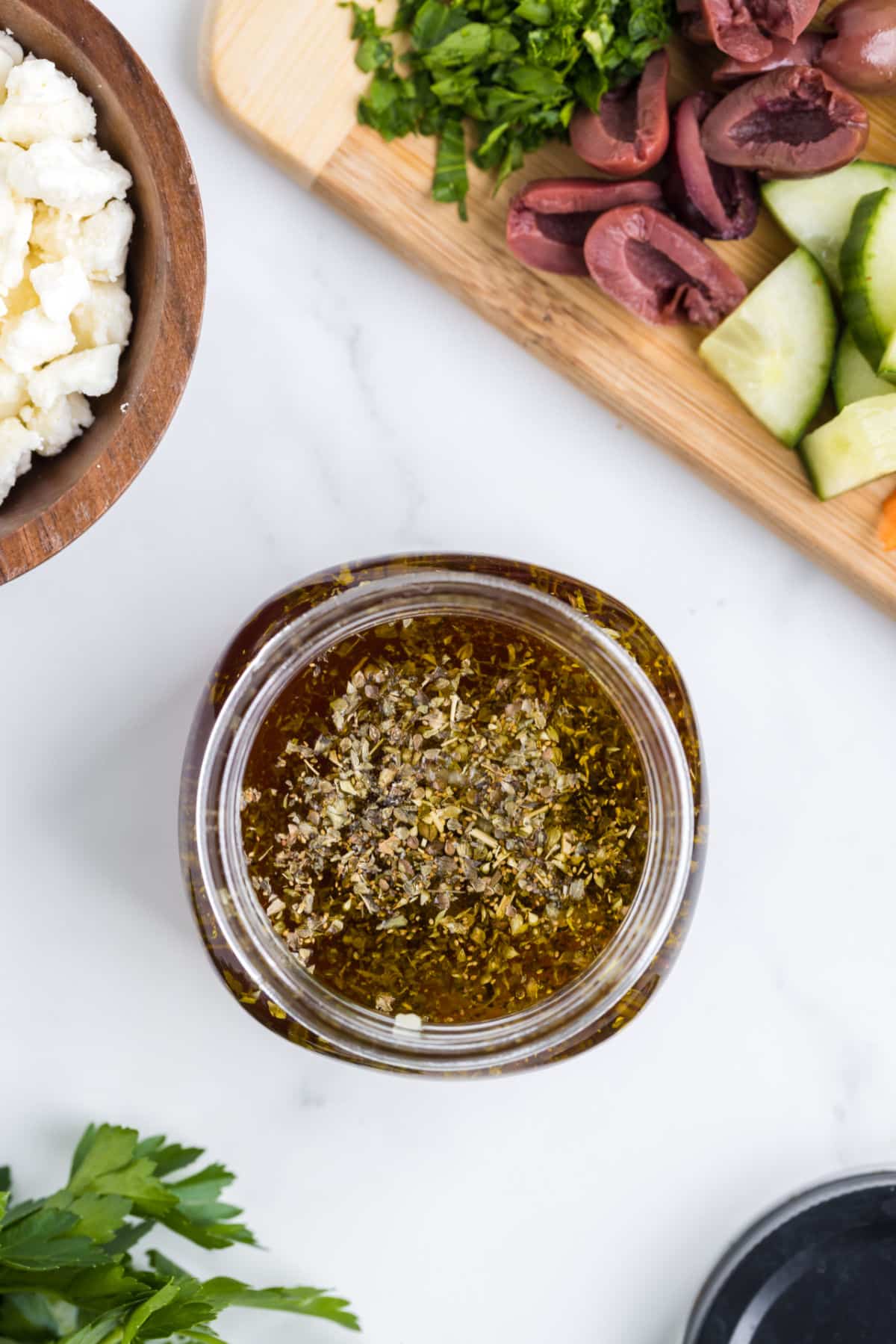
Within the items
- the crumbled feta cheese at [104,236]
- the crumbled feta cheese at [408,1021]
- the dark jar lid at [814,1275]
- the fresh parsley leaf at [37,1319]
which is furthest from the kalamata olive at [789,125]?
the fresh parsley leaf at [37,1319]

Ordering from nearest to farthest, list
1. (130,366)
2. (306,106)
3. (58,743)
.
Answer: (130,366), (306,106), (58,743)

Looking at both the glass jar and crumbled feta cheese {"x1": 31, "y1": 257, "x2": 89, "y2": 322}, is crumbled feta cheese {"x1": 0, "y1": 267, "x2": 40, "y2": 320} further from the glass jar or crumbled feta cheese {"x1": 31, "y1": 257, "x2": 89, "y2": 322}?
the glass jar

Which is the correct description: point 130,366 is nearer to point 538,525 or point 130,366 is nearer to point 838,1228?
point 538,525

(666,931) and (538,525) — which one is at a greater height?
(538,525)

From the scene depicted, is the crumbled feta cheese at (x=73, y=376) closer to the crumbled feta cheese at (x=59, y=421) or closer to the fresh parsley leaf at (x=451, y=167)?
the crumbled feta cheese at (x=59, y=421)

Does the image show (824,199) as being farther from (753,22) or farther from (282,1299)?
(282,1299)

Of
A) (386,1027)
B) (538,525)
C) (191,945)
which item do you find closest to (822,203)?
(538,525)

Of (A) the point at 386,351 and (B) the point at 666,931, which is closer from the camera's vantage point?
(B) the point at 666,931
